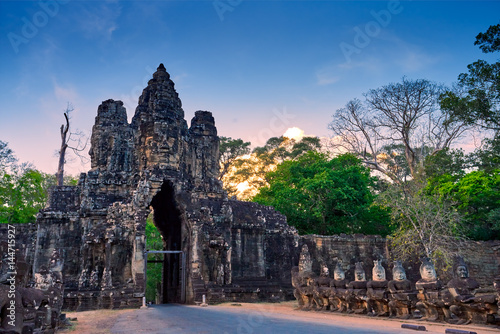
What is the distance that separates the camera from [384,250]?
85.1 feet

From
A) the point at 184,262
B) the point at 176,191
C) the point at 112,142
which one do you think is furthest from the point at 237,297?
the point at 112,142

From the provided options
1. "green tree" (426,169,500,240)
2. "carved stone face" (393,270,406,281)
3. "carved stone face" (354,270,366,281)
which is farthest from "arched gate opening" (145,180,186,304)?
"green tree" (426,169,500,240)

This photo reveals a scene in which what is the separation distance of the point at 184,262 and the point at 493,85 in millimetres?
17825

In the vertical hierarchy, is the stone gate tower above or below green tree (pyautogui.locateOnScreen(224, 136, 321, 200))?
below

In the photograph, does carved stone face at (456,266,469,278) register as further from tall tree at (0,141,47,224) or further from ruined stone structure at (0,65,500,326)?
tall tree at (0,141,47,224)

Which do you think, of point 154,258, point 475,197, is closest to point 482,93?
point 475,197

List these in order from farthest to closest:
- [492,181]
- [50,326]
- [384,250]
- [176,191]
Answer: [384,250], [492,181], [176,191], [50,326]

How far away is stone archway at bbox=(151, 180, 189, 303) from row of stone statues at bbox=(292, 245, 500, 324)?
8384mm

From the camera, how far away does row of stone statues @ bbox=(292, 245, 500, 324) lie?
8.98 metres

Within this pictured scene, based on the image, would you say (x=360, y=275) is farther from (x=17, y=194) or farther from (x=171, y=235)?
(x=17, y=194)

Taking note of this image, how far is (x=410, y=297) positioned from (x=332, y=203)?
18.9 metres

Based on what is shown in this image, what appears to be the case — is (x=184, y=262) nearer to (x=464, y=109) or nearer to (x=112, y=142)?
Answer: (x=112, y=142)

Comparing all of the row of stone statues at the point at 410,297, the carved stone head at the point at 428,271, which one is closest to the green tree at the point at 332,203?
the row of stone statues at the point at 410,297

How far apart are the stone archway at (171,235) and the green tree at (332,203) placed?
8.76 m
